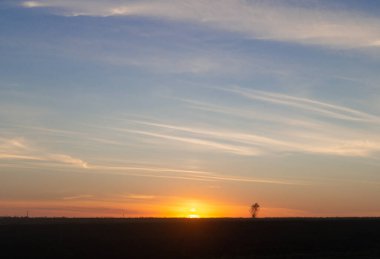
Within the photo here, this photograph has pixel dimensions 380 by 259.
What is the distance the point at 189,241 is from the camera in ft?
219

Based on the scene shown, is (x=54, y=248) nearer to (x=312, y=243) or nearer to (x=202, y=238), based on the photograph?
(x=202, y=238)

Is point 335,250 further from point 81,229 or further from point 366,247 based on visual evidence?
point 81,229

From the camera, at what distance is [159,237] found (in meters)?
68.6

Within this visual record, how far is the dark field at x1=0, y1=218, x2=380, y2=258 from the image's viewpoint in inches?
2290

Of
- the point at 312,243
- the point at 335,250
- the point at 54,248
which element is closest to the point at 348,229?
the point at 312,243

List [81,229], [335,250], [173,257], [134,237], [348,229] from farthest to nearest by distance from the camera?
[348,229] < [81,229] < [134,237] < [335,250] < [173,257]

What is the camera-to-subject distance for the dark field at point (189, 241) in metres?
58.2

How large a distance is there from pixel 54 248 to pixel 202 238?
660 inches

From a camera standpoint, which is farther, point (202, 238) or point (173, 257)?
point (202, 238)

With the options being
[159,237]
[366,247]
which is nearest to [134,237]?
[159,237]

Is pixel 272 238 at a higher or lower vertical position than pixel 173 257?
higher

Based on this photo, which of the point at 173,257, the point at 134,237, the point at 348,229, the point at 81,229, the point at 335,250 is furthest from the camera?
the point at 348,229

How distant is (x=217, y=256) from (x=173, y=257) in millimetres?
3925

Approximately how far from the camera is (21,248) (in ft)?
194
